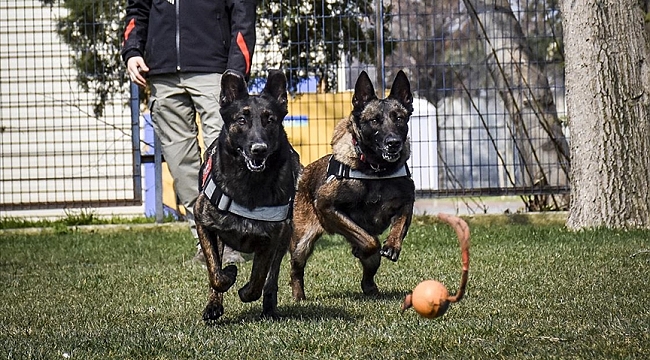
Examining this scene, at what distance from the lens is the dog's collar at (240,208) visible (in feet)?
15.3

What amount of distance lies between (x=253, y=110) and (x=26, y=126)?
674 centimetres

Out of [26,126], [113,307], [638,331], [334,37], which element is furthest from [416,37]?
[638,331]

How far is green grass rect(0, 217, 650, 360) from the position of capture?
387 cm

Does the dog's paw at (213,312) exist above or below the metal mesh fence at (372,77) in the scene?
below

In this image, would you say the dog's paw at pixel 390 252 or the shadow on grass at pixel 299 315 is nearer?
the shadow on grass at pixel 299 315

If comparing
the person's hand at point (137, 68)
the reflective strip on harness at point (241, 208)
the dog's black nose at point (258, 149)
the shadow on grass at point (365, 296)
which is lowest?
the shadow on grass at point (365, 296)

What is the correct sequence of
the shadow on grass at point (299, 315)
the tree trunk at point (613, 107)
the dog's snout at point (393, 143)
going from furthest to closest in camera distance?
the tree trunk at point (613, 107)
the dog's snout at point (393, 143)
the shadow on grass at point (299, 315)

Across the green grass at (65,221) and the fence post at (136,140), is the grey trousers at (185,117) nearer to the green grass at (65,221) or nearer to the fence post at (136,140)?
the fence post at (136,140)

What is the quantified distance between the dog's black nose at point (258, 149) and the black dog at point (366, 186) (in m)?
1.23

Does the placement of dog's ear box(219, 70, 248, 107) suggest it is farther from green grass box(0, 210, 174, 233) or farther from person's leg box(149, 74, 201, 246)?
green grass box(0, 210, 174, 233)

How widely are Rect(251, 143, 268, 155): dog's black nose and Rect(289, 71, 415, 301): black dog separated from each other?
123cm

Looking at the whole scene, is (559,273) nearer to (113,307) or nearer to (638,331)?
(638,331)

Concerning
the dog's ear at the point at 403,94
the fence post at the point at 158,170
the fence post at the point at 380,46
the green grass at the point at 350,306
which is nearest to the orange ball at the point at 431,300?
the green grass at the point at 350,306

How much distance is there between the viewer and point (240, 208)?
468cm
